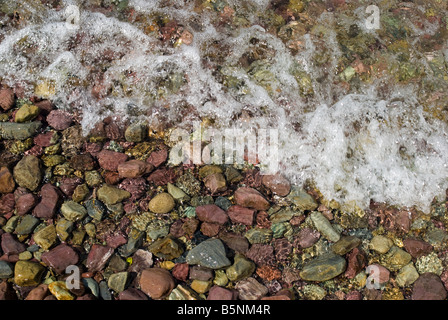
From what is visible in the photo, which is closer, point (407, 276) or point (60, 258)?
point (60, 258)

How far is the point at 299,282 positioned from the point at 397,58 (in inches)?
109

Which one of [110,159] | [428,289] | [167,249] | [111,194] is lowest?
[428,289]

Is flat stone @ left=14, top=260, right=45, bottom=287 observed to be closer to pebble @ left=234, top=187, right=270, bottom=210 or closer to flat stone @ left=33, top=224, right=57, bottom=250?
flat stone @ left=33, top=224, right=57, bottom=250

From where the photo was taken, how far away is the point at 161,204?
303 cm

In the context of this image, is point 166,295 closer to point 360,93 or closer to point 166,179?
point 166,179

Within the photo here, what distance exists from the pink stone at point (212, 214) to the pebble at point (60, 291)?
1.05 m

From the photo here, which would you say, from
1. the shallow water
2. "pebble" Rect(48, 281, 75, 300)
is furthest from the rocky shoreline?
the shallow water

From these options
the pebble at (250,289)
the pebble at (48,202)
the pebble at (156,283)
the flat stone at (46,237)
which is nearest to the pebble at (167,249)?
the pebble at (156,283)

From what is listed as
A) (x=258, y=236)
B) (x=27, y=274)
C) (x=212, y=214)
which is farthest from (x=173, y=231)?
(x=27, y=274)

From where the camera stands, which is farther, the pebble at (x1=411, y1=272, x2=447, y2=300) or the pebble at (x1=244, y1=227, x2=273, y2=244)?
the pebble at (x1=244, y1=227, x2=273, y2=244)

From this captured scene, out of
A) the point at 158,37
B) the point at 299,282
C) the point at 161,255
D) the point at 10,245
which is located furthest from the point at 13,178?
the point at 299,282

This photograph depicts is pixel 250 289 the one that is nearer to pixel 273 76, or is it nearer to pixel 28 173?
pixel 28 173

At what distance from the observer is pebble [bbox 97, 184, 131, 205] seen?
119 inches

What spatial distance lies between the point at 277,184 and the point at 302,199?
24cm
